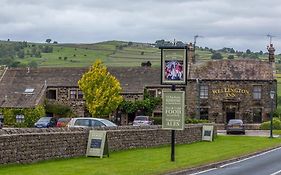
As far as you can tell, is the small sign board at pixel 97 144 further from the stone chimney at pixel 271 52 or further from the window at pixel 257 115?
the stone chimney at pixel 271 52

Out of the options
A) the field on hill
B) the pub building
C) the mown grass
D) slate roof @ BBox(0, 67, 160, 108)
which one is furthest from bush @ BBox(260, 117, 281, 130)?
the field on hill

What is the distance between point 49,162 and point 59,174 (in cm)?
436

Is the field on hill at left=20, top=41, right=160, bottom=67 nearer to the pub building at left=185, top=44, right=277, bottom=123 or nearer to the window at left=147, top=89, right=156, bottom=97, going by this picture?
the pub building at left=185, top=44, right=277, bottom=123

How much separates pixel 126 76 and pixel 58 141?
5600 cm

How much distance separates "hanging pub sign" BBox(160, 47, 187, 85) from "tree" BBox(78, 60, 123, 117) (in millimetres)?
45378

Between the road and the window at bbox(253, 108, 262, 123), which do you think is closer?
the road

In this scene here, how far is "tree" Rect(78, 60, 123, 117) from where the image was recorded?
7362cm

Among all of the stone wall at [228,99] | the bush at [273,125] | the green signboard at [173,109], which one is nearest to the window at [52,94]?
the stone wall at [228,99]

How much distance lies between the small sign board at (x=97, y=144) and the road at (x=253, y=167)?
5.03 m

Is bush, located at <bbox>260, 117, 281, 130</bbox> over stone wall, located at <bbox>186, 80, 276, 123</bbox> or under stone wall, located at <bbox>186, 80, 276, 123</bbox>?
under

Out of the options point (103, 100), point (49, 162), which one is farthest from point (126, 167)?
point (103, 100)

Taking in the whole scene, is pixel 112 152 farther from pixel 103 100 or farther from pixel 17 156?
pixel 103 100

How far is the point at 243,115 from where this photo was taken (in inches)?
3132

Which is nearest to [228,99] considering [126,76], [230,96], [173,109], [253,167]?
[230,96]
